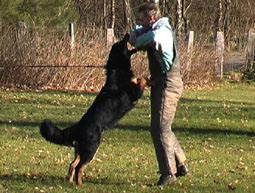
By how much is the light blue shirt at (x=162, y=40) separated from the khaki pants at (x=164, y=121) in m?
0.25

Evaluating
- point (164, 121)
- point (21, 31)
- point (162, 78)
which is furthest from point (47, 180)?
point (21, 31)

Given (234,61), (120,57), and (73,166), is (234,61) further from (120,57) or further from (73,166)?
(73,166)

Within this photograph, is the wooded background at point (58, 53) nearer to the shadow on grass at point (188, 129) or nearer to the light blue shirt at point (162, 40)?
the shadow on grass at point (188, 129)

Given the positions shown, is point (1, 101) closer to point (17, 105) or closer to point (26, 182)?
point (17, 105)

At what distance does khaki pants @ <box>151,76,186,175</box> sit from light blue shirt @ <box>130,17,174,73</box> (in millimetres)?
249

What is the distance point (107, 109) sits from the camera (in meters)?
8.62

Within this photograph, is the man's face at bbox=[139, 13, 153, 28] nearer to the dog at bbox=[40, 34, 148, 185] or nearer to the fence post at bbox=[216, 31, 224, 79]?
the dog at bbox=[40, 34, 148, 185]

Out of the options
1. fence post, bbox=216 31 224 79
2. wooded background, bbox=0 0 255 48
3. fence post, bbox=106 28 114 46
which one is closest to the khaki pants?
fence post, bbox=106 28 114 46

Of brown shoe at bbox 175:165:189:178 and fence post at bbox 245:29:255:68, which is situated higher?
brown shoe at bbox 175:165:189:178

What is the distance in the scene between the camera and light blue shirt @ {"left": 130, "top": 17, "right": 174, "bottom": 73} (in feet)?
27.1

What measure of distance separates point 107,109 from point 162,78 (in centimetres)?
72

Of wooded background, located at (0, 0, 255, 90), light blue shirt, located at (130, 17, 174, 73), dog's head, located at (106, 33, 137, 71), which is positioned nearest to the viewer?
light blue shirt, located at (130, 17, 174, 73)

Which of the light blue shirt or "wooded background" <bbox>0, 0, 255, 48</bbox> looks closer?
the light blue shirt

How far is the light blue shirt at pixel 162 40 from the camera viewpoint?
825 centimetres
